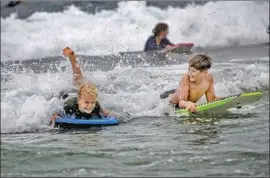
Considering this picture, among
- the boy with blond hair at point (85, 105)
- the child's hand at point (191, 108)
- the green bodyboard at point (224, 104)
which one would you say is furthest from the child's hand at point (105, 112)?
the child's hand at point (191, 108)

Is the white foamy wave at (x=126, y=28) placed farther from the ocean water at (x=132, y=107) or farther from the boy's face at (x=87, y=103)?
the boy's face at (x=87, y=103)

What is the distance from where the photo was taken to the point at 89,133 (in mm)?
7492

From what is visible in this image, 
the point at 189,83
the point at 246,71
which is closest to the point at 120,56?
the point at 246,71

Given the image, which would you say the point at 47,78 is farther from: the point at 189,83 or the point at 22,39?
the point at 22,39

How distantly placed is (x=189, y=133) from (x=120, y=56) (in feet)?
26.6

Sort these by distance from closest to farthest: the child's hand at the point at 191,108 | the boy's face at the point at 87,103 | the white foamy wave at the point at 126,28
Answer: the boy's face at the point at 87,103 → the child's hand at the point at 191,108 → the white foamy wave at the point at 126,28

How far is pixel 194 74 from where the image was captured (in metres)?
8.51

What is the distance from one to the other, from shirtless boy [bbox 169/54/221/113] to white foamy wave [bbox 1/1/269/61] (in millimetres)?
7962

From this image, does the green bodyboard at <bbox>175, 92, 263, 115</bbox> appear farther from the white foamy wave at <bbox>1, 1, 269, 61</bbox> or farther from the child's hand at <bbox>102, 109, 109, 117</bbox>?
the white foamy wave at <bbox>1, 1, 269, 61</bbox>

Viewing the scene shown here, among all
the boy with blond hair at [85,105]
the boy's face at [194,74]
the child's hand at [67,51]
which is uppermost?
the child's hand at [67,51]

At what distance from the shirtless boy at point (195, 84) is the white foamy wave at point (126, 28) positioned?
313 inches

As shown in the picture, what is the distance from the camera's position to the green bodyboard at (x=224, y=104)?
8.23m

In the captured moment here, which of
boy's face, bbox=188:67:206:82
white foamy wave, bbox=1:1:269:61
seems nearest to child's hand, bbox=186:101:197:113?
boy's face, bbox=188:67:206:82

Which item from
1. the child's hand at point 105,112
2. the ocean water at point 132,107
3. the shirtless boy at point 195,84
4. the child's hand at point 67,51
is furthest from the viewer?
the child's hand at point 67,51
